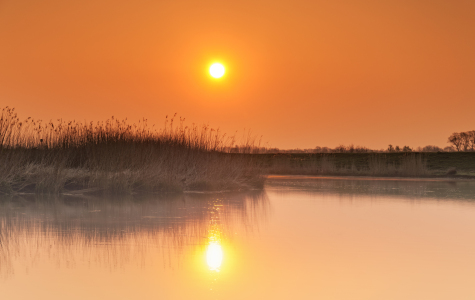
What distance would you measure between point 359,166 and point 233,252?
908 inches

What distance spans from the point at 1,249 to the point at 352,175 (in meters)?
19.7

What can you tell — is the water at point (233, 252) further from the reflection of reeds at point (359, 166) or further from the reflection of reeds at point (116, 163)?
the reflection of reeds at point (359, 166)

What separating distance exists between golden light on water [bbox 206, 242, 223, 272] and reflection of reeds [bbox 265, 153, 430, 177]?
57.6 feet

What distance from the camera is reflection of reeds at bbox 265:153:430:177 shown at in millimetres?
22109

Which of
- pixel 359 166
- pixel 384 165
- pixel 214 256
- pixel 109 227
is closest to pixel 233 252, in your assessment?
pixel 214 256

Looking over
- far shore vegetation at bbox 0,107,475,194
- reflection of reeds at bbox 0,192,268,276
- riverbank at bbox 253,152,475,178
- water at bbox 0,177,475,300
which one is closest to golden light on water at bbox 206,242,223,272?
water at bbox 0,177,475,300

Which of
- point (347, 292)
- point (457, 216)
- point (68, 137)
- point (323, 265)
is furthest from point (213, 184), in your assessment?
point (347, 292)

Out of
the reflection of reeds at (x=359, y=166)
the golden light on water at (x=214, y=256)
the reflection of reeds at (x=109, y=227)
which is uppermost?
the reflection of reeds at (x=359, y=166)

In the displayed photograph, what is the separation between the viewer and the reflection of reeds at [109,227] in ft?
Answer: 15.4

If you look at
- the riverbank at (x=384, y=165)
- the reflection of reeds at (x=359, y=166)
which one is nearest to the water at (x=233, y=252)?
the riverbank at (x=384, y=165)

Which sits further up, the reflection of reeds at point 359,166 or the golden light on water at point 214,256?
the reflection of reeds at point 359,166

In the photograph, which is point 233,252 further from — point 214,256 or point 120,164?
point 120,164

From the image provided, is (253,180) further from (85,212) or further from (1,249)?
(1,249)

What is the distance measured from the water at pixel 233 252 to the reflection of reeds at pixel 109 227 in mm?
13
